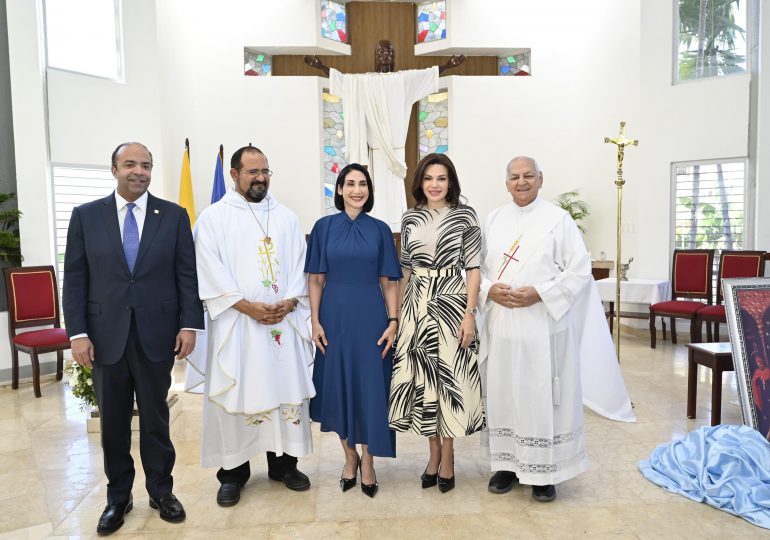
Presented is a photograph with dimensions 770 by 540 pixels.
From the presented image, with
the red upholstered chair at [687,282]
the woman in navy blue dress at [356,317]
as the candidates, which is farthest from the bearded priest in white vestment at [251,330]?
the red upholstered chair at [687,282]

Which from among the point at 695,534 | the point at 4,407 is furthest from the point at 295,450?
the point at 4,407

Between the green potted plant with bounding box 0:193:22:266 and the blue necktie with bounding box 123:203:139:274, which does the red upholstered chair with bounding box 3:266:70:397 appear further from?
the blue necktie with bounding box 123:203:139:274

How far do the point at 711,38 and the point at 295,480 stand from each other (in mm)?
7920

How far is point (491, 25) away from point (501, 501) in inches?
307

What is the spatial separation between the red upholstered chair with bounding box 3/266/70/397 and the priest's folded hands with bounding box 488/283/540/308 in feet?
15.0

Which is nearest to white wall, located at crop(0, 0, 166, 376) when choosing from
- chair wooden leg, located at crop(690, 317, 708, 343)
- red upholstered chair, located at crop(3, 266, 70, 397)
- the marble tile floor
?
red upholstered chair, located at crop(3, 266, 70, 397)

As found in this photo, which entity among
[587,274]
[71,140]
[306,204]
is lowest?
[587,274]

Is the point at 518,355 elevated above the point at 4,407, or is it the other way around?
the point at 518,355

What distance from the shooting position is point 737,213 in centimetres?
789

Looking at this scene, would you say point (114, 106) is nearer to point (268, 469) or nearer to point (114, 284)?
point (114, 284)

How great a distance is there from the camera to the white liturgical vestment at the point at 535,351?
10.3 feet

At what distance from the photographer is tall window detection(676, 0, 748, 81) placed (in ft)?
25.6

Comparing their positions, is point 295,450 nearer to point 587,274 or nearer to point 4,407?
point 587,274

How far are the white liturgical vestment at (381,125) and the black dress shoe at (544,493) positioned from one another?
509 centimetres
